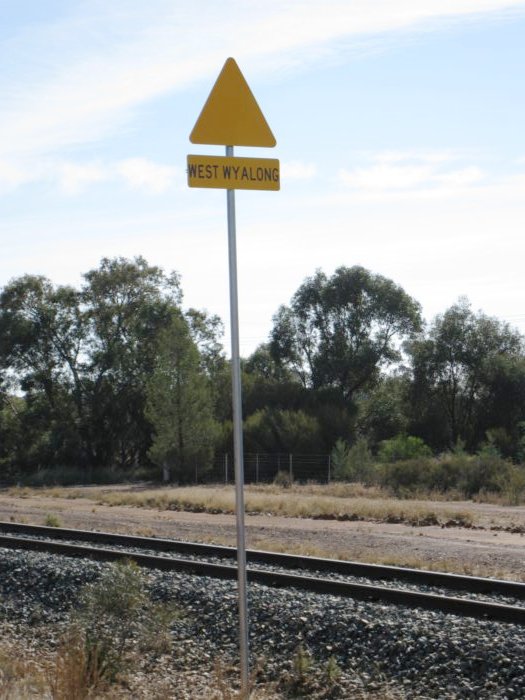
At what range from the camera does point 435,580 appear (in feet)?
42.7

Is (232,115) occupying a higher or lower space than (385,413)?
higher

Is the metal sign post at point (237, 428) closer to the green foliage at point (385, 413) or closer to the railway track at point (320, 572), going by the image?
the railway track at point (320, 572)

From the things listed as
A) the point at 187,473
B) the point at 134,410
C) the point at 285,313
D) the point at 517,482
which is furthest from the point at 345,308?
the point at 517,482

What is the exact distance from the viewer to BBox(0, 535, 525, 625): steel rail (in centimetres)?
1041

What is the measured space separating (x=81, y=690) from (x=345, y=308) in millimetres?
55264

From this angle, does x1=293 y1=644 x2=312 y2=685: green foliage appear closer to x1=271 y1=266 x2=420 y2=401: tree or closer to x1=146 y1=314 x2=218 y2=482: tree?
x1=146 y1=314 x2=218 y2=482: tree

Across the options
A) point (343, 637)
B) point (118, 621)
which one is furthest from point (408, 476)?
point (343, 637)

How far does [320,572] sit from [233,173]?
8.54m

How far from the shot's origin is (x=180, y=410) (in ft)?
156

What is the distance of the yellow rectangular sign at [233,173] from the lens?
7.10 meters

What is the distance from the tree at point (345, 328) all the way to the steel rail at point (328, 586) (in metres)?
44.5

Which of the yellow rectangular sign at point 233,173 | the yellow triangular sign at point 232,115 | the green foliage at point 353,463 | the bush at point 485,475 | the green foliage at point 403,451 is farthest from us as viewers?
the green foliage at point 403,451

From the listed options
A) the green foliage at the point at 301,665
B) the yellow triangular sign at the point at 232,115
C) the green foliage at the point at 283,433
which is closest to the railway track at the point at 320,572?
the green foliage at the point at 301,665

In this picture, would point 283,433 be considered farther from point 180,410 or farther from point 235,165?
point 235,165
